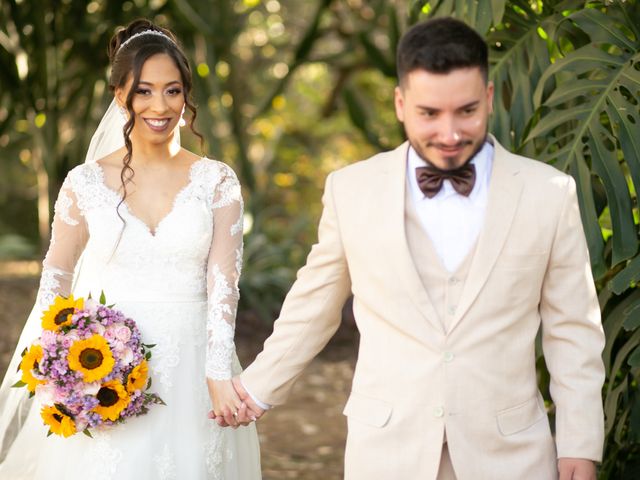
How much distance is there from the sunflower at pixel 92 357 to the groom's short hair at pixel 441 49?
1.41m

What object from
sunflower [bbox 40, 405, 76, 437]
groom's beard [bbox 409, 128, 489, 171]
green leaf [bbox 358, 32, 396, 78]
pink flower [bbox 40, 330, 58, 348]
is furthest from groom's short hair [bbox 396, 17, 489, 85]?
green leaf [bbox 358, 32, 396, 78]

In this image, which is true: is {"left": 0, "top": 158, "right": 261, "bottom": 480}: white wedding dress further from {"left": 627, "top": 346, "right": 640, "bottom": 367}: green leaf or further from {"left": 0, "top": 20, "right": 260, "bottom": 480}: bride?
{"left": 627, "top": 346, "right": 640, "bottom": 367}: green leaf

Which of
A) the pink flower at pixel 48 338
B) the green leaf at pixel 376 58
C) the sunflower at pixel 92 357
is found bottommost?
the sunflower at pixel 92 357

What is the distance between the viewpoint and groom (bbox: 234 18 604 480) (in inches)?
116

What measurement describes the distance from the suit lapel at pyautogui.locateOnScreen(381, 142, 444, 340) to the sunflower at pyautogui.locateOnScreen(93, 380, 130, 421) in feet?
3.91

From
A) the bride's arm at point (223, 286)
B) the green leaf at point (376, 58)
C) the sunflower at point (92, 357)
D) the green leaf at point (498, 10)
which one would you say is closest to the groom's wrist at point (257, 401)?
the bride's arm at point (223, 286)

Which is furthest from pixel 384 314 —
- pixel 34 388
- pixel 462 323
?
pixel 34 388

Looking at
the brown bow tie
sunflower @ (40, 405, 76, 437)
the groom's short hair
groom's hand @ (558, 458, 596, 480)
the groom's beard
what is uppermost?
the groom's short hair

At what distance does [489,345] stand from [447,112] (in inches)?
23.9

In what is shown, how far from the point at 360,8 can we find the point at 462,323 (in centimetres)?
1113

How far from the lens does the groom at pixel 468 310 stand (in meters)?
2.94

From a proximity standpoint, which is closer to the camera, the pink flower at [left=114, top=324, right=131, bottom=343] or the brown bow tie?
the brown bow tie

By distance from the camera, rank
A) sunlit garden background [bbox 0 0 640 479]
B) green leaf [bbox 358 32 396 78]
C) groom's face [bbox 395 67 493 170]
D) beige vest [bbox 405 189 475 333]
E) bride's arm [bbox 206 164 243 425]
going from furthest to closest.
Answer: green leaf [bbox 358 32 396 78]
sunlit garden background [bbox 0 0 640 479]
bride's arm [bbox 206 164 243 425]
beige vest [bbox 405 189 475 333]
groom's face [bbox 395 67 493 170]

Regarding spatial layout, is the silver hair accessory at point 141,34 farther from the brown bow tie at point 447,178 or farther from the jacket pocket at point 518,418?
the jacket pocket at point 518,418
